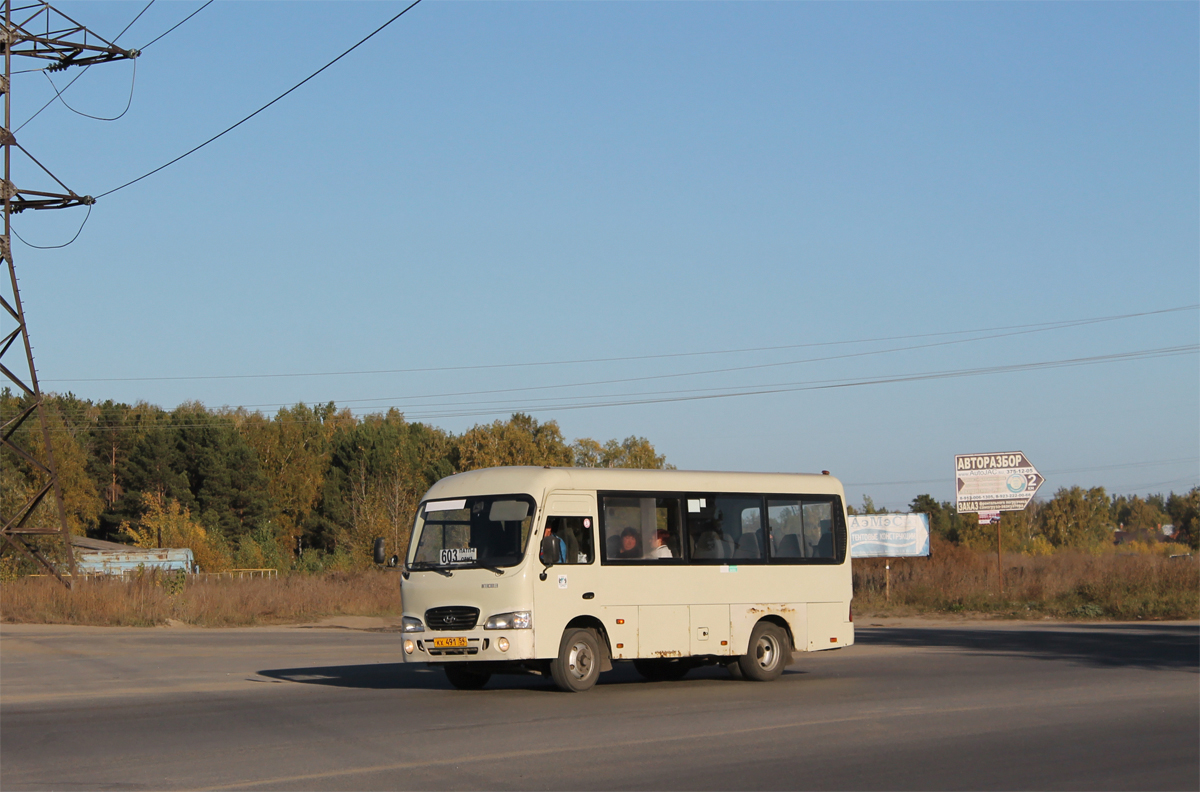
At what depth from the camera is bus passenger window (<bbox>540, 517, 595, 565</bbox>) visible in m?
16.0

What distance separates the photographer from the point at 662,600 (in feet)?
56.3

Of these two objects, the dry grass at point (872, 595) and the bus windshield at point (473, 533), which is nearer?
the bus windshield at point (473, 533)

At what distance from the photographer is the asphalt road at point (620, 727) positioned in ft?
31.9

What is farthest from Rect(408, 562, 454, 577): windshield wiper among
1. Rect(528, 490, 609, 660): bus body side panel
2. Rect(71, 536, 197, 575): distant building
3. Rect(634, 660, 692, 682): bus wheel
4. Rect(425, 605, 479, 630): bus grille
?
Rect(71, 536, 197, 575): distant building

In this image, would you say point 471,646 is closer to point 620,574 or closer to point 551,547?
point 551,547

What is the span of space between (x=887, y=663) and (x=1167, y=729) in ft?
29.6

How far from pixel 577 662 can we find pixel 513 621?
4.09 ft

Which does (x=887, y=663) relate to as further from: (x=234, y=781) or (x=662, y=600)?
(x=234, y=781)

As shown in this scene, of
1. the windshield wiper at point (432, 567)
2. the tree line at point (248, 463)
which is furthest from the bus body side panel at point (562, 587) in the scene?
the tree line at point (248, 463)

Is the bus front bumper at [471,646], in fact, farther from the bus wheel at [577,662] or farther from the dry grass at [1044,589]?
the dry grass at [1044,589]

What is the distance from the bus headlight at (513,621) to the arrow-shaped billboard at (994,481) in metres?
34.4

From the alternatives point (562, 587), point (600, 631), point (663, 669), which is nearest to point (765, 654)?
point (663, 669)

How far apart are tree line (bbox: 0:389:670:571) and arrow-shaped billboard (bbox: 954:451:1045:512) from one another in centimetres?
3595

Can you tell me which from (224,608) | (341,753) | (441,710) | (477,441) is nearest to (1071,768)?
(341,753)
